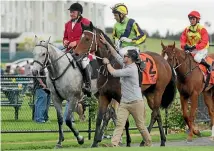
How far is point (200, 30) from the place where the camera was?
1784 centimetres

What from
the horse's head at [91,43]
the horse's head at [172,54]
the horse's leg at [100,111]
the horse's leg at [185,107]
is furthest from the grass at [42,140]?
the horse's head at [91,43]

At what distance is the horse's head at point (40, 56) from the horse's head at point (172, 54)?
3134mm

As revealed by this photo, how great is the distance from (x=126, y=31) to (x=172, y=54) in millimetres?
2202

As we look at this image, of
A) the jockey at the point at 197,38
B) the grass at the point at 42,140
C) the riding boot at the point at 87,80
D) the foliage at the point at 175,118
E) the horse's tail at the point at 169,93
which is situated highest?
the jockey at the point at 197,38

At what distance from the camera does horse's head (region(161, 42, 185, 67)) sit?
17211 mm

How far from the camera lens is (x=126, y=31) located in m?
15.5

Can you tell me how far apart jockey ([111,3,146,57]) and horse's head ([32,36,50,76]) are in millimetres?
1549

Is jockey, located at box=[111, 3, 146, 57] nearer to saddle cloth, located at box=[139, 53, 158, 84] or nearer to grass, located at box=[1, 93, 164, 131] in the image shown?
saddle cloth, located at box=[139, 53, 158, 84]

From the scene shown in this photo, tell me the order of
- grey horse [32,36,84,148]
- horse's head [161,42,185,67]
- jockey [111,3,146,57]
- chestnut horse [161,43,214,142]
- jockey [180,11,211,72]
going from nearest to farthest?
jockey [111,3,146,57] → grey horse [32,36,84,148] → horse's head [161,42,185,67] → chestnut horse [161,43,214,142] → jockey [180,11,211,72]

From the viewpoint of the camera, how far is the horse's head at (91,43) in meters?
14.4

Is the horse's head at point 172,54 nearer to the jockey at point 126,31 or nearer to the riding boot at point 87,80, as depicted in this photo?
the jockey at point 126,31

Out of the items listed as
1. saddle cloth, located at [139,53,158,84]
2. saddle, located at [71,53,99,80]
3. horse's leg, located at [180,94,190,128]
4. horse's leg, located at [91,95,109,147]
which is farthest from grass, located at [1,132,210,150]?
saddle cloth, located at [139,53,158,84]

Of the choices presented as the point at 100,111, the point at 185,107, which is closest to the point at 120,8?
the point at 100,111

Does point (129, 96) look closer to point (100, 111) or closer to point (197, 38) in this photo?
point (100, 111)
